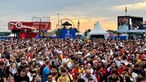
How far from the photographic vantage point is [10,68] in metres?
13.5

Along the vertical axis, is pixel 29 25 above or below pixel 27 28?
above

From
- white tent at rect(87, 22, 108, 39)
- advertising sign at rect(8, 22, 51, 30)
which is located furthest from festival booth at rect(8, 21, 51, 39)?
white tent at rect(87, 22, 108, 39)

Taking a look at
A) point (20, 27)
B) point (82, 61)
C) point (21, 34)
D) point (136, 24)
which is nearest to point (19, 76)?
point (82, 61)

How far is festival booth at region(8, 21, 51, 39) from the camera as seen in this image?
232 ft

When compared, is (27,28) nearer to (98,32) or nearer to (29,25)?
(29,25)

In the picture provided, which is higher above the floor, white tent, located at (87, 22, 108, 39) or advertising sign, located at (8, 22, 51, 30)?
white tent, located at (87, 22, 108, 39)

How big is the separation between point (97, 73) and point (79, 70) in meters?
1.10

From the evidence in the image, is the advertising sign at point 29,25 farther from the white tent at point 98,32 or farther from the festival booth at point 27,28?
the white tent at point 98,32

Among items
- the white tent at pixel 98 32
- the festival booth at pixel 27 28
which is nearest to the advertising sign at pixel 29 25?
the festival booth at pixel 27 28

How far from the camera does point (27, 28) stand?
251ft

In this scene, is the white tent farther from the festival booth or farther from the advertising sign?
the advertising sign

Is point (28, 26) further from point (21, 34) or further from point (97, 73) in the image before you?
point (97, 73)

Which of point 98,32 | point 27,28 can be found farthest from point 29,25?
point 98,32

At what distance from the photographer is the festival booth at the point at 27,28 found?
232 ft
